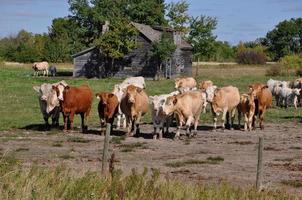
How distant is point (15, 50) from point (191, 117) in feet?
340

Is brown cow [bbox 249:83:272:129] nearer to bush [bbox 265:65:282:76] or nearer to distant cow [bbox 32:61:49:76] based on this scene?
bush [bbox 265:65:282:76]

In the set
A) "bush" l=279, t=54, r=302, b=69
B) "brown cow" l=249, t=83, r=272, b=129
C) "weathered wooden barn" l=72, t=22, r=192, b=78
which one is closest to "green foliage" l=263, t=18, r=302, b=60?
"bush" l=279, t=54, r=302, b=69

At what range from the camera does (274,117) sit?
108 feet

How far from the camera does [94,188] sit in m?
9.59

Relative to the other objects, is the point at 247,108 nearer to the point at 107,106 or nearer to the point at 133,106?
the point at 133,106

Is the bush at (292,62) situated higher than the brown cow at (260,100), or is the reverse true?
the bush at (292,62)

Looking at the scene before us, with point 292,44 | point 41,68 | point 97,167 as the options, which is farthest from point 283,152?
point 292,44

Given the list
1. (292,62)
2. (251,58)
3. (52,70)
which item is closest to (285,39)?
(251,58)

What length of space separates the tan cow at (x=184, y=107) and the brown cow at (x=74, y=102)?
4045mm

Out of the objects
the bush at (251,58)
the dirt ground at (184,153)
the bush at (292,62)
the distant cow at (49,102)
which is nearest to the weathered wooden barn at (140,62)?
the bush at (292,62)

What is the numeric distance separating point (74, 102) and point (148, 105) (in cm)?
288

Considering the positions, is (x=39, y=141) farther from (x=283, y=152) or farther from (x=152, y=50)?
(x=152, y=50)

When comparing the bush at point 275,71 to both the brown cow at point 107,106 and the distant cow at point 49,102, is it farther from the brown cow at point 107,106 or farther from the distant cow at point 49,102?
the brown cow at point 107,106

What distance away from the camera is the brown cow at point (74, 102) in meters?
24.9
